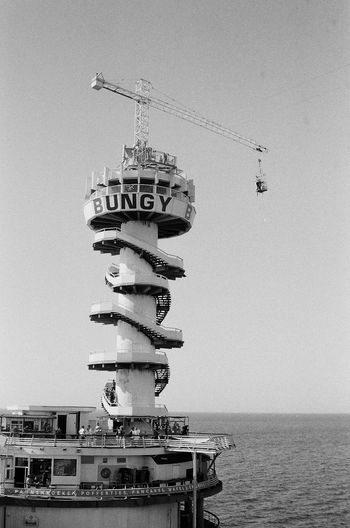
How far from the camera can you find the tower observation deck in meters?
65.2

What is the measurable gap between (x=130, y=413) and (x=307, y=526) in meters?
27.7

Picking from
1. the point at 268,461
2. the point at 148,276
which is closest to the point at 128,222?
the point at 148,276

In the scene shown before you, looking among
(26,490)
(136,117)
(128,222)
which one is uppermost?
(136,117)

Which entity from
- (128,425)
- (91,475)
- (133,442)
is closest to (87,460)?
(91,475)

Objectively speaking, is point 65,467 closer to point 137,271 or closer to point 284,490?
point 137,271

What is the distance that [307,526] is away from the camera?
7119 cm

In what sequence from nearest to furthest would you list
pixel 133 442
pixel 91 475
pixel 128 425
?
pixel 91 475 < pixel 133 442 < pixel 128 425

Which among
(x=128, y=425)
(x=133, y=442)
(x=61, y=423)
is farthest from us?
(x=128, y=425)

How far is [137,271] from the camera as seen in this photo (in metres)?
67.8

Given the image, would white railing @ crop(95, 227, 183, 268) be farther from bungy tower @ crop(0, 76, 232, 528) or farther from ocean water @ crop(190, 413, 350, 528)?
ocean water @ crop(190, 413, 350, 528)

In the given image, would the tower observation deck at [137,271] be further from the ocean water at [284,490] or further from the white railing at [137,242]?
the ocean water at [284,490]

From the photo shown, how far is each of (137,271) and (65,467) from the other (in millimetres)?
23708

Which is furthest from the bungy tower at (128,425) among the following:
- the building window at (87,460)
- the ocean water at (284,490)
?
the ocean water at (284,490)

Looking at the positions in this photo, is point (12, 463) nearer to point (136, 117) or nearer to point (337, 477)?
point (136, 117)
